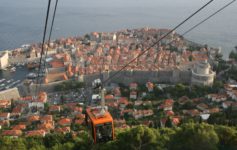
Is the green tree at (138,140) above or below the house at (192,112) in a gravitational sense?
above

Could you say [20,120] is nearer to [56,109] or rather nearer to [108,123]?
[56,109]

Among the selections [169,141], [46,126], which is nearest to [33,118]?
[46,126]

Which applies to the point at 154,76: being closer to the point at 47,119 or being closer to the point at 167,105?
the point at 167,105

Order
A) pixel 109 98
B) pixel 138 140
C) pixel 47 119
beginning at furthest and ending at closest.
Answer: pixel 109 98, pixel 47 119, pixel 138 140

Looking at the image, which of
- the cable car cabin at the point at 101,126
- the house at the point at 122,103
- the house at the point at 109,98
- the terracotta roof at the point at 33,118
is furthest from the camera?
the house at the point at 109,98

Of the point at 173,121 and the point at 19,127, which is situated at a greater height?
the point at 173,121

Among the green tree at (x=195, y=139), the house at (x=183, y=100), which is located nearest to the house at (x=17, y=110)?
the house at (x=183, y=100)

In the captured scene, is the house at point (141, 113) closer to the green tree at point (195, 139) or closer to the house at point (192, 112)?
the house at point (192, 112)

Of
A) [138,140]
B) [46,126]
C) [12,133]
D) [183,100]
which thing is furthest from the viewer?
[183,100]

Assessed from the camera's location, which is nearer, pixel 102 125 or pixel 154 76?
pixel 102 125

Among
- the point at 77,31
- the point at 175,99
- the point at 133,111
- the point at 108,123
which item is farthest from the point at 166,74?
the point at 77,31

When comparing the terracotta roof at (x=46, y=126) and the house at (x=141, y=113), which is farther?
the house at (x=141, y=113)
